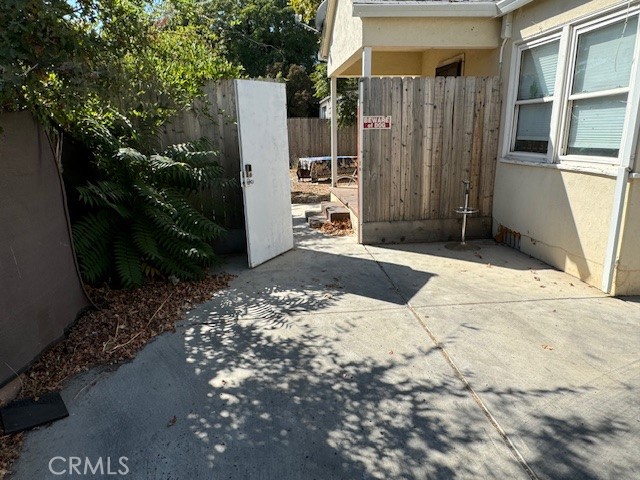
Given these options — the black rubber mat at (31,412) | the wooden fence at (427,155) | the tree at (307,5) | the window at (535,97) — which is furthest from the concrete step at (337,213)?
the tree at (307,5)

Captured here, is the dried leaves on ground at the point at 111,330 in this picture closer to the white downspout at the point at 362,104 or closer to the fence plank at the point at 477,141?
the white downspout at the point at 362,104

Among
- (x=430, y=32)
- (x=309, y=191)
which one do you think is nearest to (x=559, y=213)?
(x=430, y=32)

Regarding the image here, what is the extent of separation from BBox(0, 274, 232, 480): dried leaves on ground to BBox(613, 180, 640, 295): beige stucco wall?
4290mm

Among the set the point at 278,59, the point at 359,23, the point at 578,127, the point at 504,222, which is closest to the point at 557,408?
the point at 578,127

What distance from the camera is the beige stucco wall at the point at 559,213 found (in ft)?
15.0

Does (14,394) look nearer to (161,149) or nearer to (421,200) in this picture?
(161,149)

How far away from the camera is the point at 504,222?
21.0ft

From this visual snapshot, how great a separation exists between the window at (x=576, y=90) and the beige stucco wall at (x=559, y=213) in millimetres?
259

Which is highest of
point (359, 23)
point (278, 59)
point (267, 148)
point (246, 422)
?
point (278, 59)

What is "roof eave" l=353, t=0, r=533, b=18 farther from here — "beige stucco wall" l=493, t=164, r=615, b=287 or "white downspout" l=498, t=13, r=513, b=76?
"beige stucco wall" l=493, t=164, r=615, b=287

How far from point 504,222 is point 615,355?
3.31 metres

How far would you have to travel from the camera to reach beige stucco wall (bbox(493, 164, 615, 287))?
4574mm

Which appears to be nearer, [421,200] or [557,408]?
[557,408]

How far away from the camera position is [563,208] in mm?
5062
